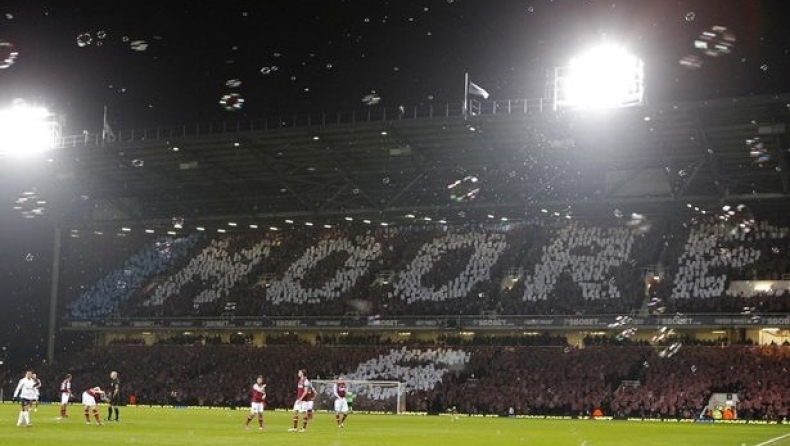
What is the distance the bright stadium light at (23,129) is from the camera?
5866cm

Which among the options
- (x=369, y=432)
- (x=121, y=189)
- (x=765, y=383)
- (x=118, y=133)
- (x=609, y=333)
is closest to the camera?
(x=369, y=432)

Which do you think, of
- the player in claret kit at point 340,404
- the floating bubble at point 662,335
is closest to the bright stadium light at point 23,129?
the player in claret kit at point 340,404

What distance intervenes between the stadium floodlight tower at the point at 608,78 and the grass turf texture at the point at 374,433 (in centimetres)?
1519

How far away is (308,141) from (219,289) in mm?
20158

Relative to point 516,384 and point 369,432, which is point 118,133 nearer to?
point 516,384

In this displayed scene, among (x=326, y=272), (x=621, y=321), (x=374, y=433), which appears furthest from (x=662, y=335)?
(x=374, y=433)

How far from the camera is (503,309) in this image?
199ft

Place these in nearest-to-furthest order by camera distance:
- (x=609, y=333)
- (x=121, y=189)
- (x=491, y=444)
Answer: (x=491, y=444) < (x=609, y=333) < (x=121, y=189)

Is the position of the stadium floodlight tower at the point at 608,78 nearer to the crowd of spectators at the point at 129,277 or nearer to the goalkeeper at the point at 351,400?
the goalkeeper at the point at 351,400

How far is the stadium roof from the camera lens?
49312mm

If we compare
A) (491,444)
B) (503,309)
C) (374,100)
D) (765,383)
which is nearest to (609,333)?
(503,309)

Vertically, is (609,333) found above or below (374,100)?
below

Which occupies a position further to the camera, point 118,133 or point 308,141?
point 118,133

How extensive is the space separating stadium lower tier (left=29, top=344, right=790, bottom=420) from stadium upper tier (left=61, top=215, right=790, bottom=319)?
3187 mm
